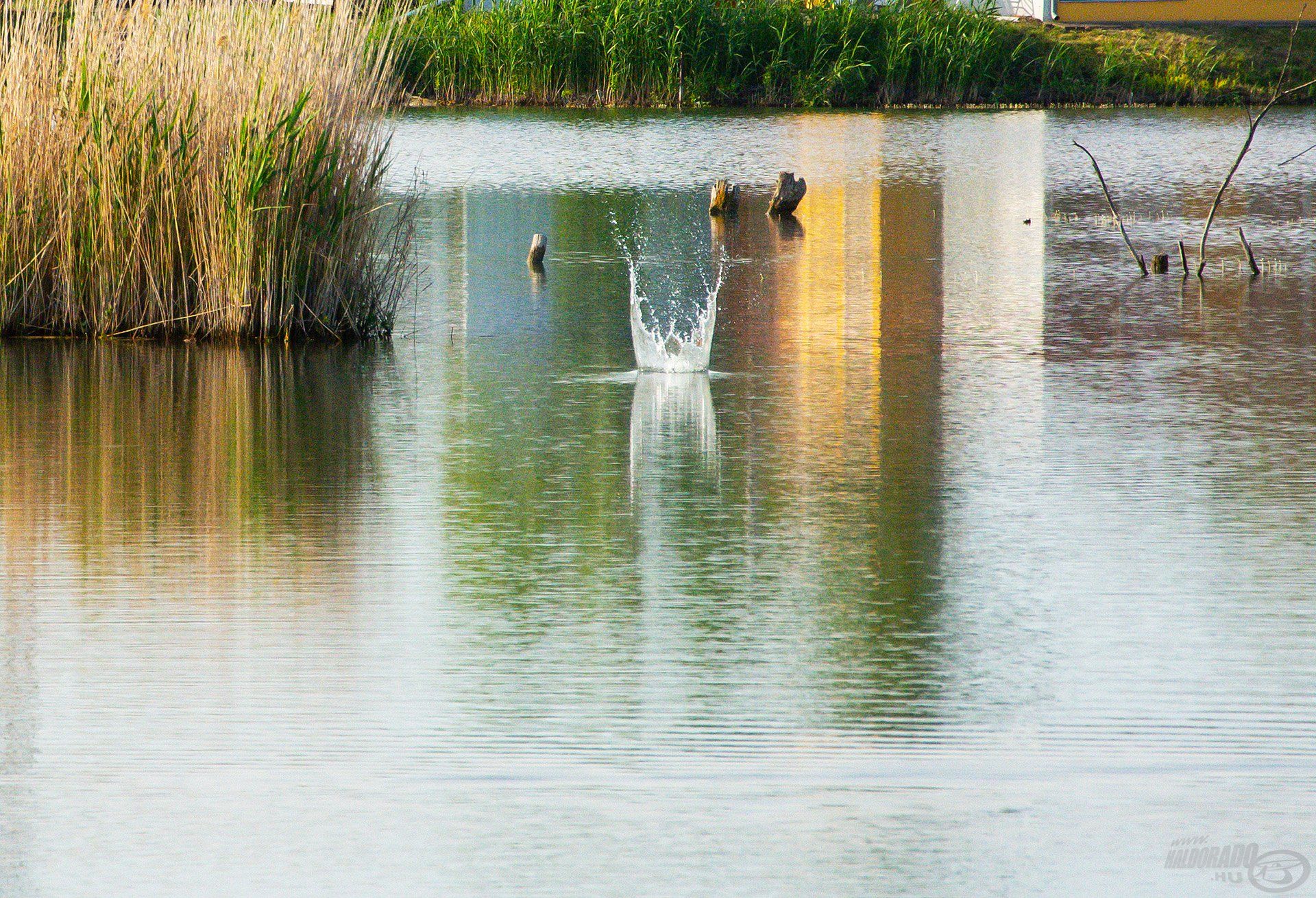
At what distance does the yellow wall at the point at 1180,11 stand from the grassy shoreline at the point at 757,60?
5030mm

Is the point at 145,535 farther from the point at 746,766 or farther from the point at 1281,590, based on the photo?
the point at 1281,590

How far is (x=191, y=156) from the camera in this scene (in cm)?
791

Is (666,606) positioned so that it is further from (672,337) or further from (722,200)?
(722,200)

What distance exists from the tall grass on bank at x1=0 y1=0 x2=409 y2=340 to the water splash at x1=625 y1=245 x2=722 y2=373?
1281 millimetres

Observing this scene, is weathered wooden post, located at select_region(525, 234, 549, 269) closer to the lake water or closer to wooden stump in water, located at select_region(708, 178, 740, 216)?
the lake water

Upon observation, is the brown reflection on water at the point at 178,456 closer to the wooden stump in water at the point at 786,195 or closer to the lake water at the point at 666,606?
the lake water at the point at 666,606

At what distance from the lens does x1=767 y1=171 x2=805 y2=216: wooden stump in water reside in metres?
13.5

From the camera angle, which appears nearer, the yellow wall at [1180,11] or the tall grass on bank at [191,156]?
the tall grass on bank at [191,156]

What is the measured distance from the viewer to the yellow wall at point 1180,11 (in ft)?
112

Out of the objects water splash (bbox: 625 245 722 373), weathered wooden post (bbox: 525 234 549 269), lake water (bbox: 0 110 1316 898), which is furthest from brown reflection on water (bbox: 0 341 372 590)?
weathered wooden post (bbox: 525 234 549 269)

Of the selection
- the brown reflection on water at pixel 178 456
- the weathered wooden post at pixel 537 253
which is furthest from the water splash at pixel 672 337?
the weathered wooden post at pixel 537 253

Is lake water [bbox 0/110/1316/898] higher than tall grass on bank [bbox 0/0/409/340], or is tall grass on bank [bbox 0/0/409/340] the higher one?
tall grass on bank [bbox 0/0/409/340]

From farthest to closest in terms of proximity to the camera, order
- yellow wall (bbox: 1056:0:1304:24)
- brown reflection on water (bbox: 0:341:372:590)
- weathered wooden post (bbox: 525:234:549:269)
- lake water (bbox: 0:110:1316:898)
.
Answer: yellow wall (bbox: 1056:0:1304:24) < weathered wooden post (bbox: 525:234:549:269) < brown reflection on water (bbox: 0:341:372:590) < lake water (bbox: 0:110:1316:898)

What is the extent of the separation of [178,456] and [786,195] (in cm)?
819
